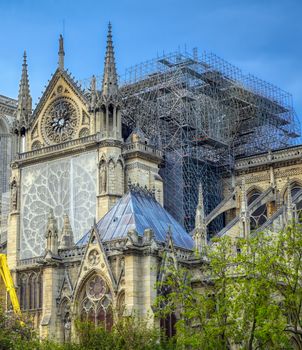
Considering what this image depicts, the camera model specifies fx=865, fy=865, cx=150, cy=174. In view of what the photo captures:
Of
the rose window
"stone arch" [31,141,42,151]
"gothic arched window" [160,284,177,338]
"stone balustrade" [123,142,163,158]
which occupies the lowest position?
"gothic arched window" [160,284,177,338]

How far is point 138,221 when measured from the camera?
123 feet

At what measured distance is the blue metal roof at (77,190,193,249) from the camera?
37156 millimetres

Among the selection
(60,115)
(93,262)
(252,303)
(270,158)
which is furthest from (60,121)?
(252,303)

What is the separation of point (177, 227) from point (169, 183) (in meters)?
17.1

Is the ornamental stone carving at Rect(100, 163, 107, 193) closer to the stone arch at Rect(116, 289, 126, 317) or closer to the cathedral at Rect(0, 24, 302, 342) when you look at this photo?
the cathedral at Rect(0, 24, 302, 342)

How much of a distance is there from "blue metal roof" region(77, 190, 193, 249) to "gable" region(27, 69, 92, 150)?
16355 millimetres

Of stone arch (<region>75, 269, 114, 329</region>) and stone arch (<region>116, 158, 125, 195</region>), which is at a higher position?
stone arch (<region>116, 158, 125, 195</region>)

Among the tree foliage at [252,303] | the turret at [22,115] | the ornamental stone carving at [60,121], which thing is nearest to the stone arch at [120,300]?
the tree foliage at [252,303]

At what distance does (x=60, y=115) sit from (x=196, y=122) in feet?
31.7

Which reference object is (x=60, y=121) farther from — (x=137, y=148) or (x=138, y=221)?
(x=138, y=221)

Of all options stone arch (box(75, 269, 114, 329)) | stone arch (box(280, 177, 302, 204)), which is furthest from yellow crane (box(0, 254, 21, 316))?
stone arch (box(280, 177, 302, 204))

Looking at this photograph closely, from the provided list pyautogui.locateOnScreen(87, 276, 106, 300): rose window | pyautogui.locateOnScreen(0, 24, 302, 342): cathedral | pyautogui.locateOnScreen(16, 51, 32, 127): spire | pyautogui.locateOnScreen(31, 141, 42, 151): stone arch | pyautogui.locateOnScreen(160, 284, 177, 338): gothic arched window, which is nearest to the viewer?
pyautogui.locateOnScreen(160, 284, 177, 338): gothic arched window

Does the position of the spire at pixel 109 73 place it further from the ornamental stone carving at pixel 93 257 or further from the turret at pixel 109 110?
the ornamental stone carving at pixel 93 257

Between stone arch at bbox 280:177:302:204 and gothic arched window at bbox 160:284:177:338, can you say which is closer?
gothic arched window at bbox 160:284:177:338
